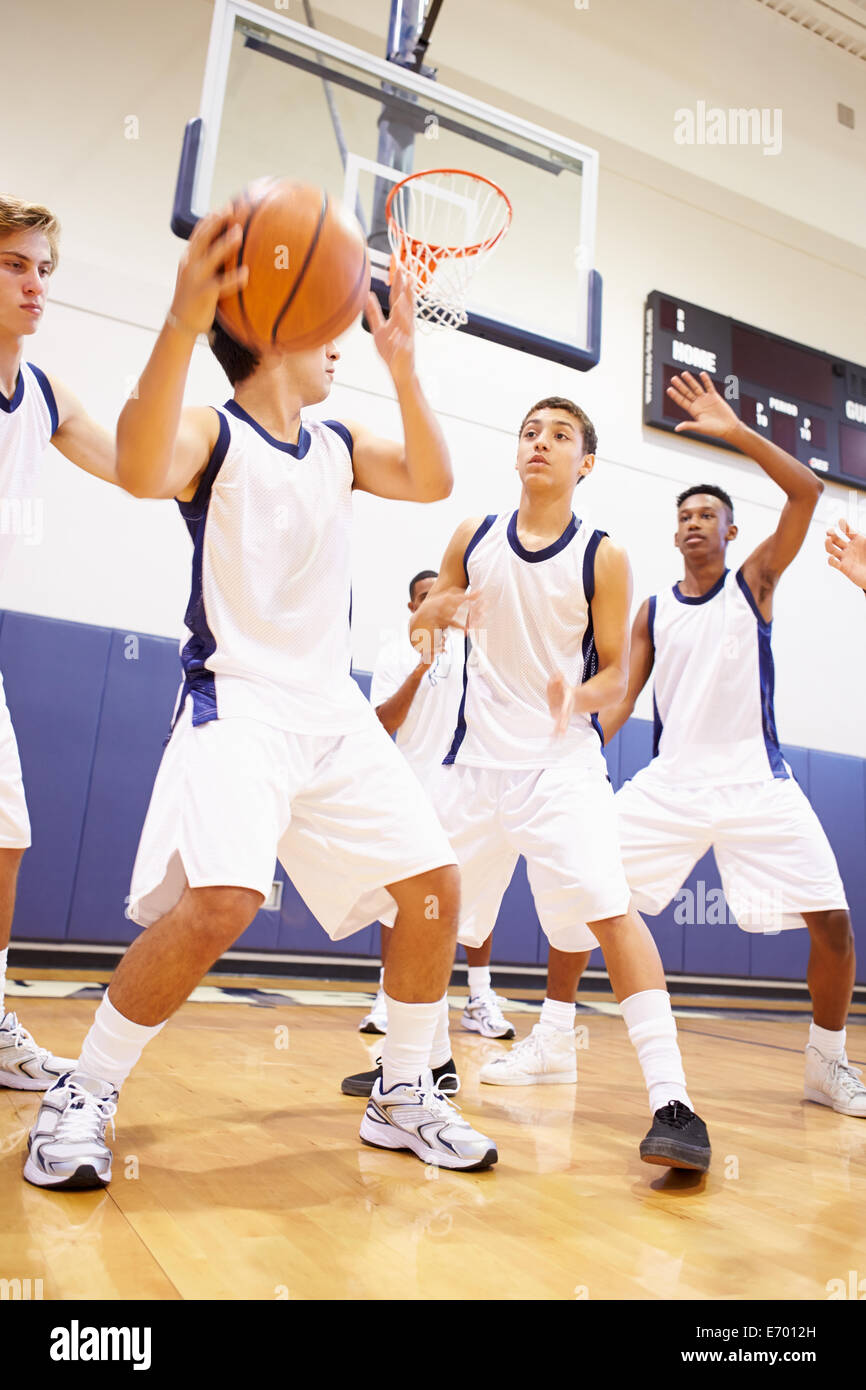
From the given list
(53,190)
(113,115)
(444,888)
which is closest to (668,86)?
(113,115)

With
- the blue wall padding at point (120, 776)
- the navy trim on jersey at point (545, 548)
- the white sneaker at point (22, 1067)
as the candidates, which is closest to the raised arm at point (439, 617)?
the navy trim on jersey at point (545, 548)

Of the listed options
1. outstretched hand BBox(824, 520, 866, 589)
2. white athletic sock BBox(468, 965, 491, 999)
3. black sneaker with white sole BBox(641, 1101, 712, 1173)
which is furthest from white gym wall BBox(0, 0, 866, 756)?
black sneaker with white sole BBox(641, 1101, 712, 1173)

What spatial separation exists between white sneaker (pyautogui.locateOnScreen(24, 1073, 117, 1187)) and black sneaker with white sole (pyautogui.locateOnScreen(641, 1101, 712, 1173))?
1.04 metres

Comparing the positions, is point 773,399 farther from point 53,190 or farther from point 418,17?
point 53,190

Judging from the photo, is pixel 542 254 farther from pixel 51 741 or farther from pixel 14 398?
pixel 14 398

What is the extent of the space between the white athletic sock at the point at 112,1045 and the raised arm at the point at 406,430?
1.09m

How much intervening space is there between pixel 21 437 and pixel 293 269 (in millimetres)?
927

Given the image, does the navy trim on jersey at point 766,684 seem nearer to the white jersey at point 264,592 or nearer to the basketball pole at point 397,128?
the white jersey at point 264,592

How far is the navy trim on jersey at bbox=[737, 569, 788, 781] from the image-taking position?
10.5 ft

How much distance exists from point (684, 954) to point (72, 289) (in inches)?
216

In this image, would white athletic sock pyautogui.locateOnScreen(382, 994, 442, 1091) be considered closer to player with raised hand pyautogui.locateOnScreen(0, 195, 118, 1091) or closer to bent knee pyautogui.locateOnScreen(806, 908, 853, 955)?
player with raised hand pyautogui.locateOnScreen(0, 195, 118, 1091)

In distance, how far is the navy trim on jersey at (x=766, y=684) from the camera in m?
3.21

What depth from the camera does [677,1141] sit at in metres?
2.01

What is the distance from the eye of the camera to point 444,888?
195 centimetres
